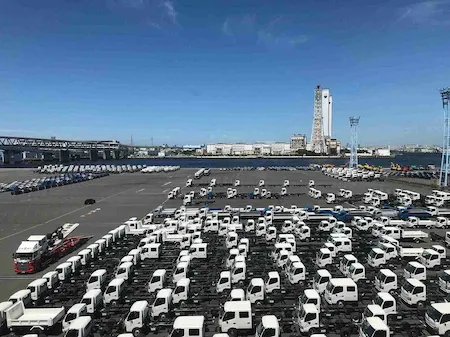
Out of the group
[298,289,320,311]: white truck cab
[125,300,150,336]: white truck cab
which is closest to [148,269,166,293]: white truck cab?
[125,300,150,336]: white truck cab

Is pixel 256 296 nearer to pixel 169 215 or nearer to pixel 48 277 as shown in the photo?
pixel 48 277

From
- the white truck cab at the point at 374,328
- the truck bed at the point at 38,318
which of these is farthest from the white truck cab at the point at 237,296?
the truck bed at the point at 38,318

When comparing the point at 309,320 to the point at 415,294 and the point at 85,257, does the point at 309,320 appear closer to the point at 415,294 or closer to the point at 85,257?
the point at 415,294

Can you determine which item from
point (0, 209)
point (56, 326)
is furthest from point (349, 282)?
point (0, 209)

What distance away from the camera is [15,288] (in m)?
15.8

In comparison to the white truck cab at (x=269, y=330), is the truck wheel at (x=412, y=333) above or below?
below

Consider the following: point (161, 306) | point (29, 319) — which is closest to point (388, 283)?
point (161, 306)

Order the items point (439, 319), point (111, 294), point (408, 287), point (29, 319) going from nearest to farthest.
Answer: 1. point (439, 319)
2. point (29, 319)
3. point (408, 287)
4. point (111, 294)

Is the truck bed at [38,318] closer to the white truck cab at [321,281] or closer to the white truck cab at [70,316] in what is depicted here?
the white truck cab at [70,316]

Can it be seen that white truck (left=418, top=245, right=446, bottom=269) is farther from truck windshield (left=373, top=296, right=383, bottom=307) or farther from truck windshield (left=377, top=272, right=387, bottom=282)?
truck windshield (left=373, top=296, right=383, bottom=307)

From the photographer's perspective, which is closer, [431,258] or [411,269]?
[411,269]

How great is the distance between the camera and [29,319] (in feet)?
38.4

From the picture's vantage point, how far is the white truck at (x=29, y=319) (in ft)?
38.1

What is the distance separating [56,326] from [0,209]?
104ft
